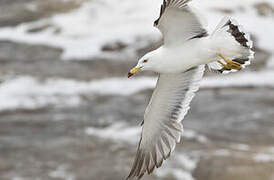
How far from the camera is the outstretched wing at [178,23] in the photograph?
4309 millimetres

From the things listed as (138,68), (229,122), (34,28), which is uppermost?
(138,68)

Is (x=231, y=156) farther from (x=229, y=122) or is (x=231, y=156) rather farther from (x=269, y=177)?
(x=229, y=122)

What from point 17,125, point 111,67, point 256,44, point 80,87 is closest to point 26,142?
point 17,125

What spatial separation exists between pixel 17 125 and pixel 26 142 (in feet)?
2.12

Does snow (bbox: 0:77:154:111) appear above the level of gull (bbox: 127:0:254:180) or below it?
below

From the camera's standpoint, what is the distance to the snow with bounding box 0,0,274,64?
14414 millimetres

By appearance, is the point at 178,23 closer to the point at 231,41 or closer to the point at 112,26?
the point at 231,41

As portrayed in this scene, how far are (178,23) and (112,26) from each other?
35.0 ft

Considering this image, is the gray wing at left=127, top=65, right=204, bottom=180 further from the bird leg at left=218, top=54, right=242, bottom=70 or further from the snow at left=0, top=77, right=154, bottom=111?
the snow at left=0, top=77, right=154, bottom=111

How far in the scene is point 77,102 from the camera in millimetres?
12500

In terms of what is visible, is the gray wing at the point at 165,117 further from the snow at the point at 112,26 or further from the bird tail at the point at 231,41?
the snow at the point at 112,26

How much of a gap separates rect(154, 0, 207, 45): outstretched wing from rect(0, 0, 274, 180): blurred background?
4598 millimetres

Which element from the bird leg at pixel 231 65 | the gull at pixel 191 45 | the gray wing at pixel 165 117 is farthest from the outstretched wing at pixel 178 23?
the gray wing at pixel 165 117

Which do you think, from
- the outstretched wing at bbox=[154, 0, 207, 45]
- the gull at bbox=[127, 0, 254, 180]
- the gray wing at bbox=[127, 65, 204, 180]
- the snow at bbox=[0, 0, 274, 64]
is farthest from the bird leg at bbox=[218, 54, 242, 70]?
the snow at bbox=[0, 0, 274, 64]
